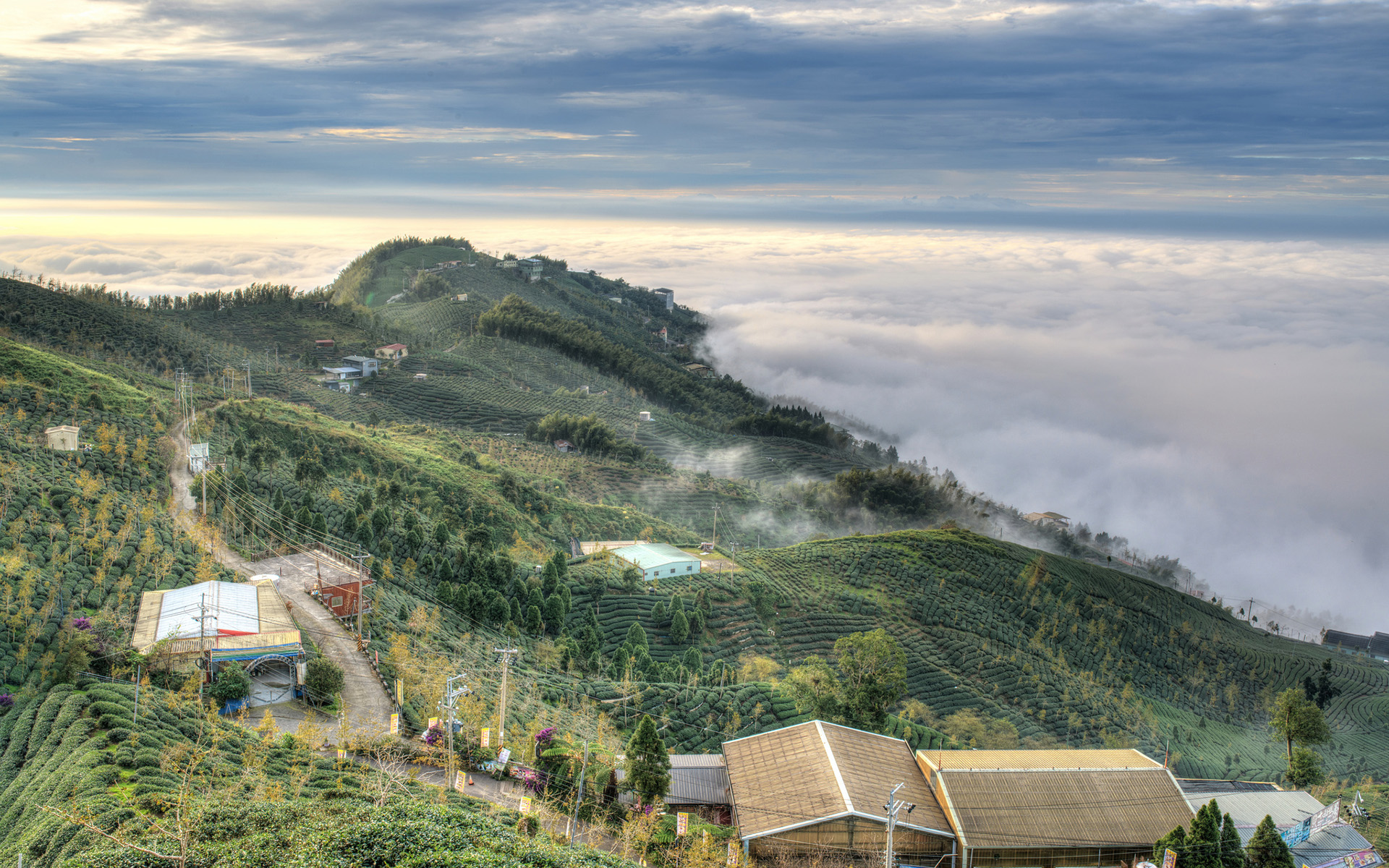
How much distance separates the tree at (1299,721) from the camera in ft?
126

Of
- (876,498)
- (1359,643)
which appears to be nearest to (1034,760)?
(876,498)

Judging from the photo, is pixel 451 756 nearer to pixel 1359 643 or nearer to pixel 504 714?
pixel 504 714

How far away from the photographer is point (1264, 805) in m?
32.6

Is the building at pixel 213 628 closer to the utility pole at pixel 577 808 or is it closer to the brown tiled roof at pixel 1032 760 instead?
the utility pole at pixel 577 808

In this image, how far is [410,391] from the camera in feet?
318

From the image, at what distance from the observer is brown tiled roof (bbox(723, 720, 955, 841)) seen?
86.9 feet

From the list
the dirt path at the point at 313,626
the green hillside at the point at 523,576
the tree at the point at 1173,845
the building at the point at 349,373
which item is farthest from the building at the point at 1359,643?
the building at the point at 349,373

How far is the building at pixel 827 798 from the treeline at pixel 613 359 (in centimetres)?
9224

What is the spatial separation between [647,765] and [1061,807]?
531 inches

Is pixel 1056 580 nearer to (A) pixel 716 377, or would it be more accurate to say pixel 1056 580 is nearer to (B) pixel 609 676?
(B) pixel 609 676

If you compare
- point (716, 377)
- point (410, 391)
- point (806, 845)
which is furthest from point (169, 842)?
point (716, 377)

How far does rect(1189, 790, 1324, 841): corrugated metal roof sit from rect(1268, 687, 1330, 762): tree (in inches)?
199

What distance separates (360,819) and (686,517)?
5999cm

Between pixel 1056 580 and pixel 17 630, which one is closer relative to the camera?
pixel 17 630
